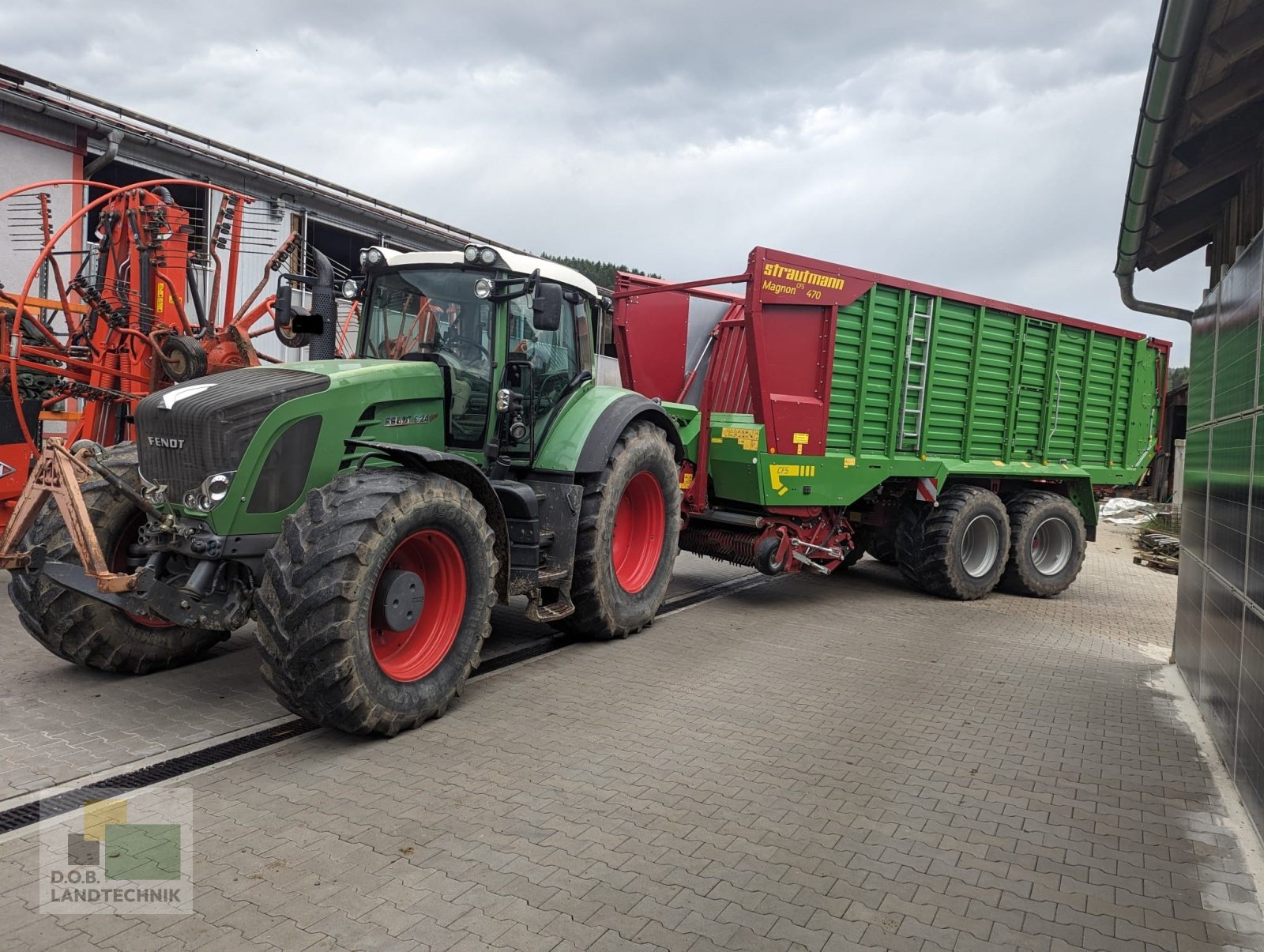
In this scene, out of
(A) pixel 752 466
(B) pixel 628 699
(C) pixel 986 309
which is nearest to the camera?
(B) pixel 628 699

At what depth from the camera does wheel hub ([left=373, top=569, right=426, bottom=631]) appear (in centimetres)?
430

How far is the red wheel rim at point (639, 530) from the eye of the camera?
6.73m

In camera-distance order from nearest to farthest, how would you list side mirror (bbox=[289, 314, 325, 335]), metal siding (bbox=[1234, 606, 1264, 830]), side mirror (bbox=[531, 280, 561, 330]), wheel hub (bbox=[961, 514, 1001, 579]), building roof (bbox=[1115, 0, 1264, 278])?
metal siding (bbox=[1234, 606, 1264, 830])
building roof (bbox=[1115, 0, 1264, 278])
side mirror (bbox=[531, 280, 561, 330])
side mirror (bbox=[289, 314, 325, 335])
wheel hub (bbox=[961, 514, 1001, 579])

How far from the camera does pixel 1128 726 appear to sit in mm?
5051

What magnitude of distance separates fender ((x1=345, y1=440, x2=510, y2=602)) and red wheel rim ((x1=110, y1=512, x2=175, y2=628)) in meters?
1.40

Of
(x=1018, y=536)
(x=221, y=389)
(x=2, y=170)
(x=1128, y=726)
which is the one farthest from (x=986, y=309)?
(x=2, y=170)

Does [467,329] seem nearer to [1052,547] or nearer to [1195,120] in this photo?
[1195,120]

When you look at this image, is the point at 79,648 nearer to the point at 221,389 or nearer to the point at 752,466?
the point at 221,389

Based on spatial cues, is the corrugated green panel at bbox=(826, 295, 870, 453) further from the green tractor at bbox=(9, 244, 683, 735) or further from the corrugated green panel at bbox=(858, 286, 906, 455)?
the green tractor at bbox=(9, 244, 683, 735)

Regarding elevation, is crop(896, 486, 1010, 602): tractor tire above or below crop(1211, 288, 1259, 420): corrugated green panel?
below

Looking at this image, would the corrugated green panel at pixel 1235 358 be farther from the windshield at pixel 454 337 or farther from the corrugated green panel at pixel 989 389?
the windshield at pixel 454 337

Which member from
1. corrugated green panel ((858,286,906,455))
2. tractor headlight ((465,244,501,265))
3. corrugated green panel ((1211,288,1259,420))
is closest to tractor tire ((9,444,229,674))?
tractor headlight ((465,244,501,265))

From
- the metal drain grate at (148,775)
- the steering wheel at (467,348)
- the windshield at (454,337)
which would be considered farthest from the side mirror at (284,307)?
the metal drain grate at (148,775)

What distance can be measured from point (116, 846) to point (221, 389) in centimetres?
220
